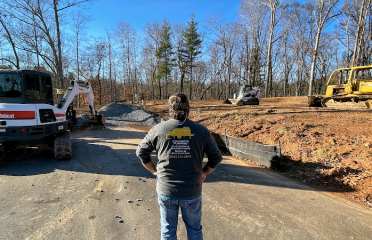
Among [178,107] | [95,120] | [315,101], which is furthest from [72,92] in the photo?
[315,101]

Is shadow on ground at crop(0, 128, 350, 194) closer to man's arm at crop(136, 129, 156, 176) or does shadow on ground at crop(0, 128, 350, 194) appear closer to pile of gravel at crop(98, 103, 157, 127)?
man's arm at crop(136, 129, 156, 176)

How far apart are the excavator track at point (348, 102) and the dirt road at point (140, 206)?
9.92m

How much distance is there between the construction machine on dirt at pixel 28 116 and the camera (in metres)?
5.50

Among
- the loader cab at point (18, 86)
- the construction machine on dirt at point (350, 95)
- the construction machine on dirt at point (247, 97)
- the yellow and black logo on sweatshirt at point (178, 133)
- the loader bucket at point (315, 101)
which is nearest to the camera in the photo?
the yellow and black logo on sweatshirt at point (178, 133)

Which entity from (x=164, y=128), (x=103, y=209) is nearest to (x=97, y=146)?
(x=103, y=209)

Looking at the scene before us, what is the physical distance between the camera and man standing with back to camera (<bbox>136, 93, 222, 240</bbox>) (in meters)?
1.98

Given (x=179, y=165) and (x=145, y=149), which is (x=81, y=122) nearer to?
(x=145, y=149)

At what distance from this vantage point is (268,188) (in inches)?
184

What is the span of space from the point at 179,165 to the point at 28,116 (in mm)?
5653

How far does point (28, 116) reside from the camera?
18.6 ft

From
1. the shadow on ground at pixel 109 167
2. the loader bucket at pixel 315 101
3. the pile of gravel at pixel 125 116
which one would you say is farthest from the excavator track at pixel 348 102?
the pile of gravel at pixel 125 116

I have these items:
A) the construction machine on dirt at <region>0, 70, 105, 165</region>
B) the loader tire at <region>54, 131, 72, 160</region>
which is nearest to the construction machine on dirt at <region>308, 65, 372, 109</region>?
the loader tire at <region>54, 131, 72, 160</region>

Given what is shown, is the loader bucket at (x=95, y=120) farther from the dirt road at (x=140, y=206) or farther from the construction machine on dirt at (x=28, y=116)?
the dirt road at (x=140, y=206)

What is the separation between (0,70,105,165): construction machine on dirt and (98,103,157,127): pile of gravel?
796 cm
